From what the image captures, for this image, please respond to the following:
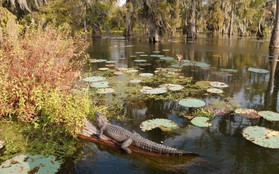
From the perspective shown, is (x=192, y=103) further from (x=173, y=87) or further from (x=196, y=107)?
(x=173, y=87)

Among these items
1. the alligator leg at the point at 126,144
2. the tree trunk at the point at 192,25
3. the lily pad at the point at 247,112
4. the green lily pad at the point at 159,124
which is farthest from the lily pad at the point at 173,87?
the tree trunk at the point at 192,25

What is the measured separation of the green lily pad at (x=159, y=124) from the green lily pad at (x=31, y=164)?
6.44ft

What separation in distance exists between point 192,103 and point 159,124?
153cm

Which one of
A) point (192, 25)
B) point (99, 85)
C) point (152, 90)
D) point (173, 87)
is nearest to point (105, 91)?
point (99, 85)

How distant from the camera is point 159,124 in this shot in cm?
506

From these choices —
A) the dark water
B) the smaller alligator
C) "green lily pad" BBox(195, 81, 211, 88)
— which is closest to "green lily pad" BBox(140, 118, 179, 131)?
the dark water

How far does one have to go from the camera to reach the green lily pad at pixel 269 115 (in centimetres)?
530

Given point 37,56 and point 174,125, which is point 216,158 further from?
point 37,56

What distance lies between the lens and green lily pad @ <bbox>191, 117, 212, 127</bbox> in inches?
199

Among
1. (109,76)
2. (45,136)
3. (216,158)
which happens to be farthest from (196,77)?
(45,136)

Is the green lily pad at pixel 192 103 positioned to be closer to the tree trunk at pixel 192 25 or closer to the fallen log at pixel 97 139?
the fallen log at pixel 97 139

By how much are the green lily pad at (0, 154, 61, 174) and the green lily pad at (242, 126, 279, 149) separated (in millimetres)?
3518

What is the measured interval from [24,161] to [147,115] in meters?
2.93

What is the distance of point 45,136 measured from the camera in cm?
443
